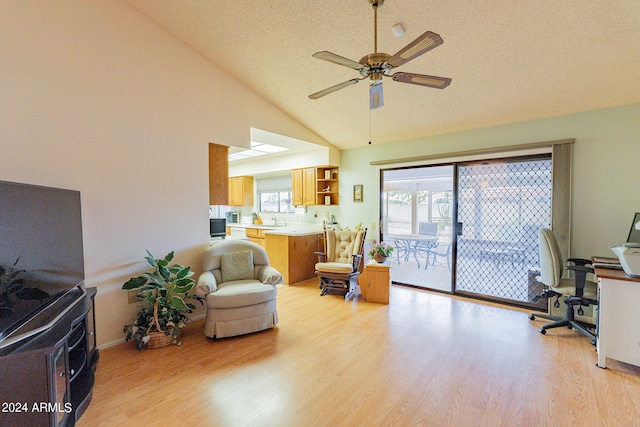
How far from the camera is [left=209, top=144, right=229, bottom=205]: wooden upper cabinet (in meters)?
3.61

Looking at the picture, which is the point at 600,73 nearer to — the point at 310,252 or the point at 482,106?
the point at 482,106

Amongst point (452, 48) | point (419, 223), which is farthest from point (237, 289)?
point (419, 223)

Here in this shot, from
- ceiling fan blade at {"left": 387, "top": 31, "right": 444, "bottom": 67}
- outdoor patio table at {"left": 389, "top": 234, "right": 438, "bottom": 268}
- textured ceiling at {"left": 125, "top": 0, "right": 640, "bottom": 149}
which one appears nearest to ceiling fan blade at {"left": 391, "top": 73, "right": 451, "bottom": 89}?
ceiling fan blade at {"left": 387, "top": 31, "right": 444, "bottom": 67}

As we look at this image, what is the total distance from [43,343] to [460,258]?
14.9ft

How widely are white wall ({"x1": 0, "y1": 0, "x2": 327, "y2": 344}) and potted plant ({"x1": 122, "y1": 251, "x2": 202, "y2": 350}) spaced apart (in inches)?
10.1

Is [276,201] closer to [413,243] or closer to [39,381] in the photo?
[413,243]

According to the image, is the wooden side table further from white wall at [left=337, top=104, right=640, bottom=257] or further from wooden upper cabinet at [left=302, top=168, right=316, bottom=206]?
white wall at [left=337, top=104, right=640, bottom=257]

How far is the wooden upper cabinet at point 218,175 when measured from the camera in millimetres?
3607

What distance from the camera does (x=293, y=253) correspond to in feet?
16.0

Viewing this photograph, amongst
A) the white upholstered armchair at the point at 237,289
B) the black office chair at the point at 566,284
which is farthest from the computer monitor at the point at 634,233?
the white upholstered armchair at the point at 237,289

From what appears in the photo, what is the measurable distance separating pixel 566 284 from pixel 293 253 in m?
3.63

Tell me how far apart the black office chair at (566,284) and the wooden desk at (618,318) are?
0.39m

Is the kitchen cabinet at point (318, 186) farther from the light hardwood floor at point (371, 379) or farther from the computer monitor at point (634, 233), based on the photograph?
the computer monitor at point (634, 233)

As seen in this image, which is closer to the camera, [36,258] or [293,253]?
[36,258]
